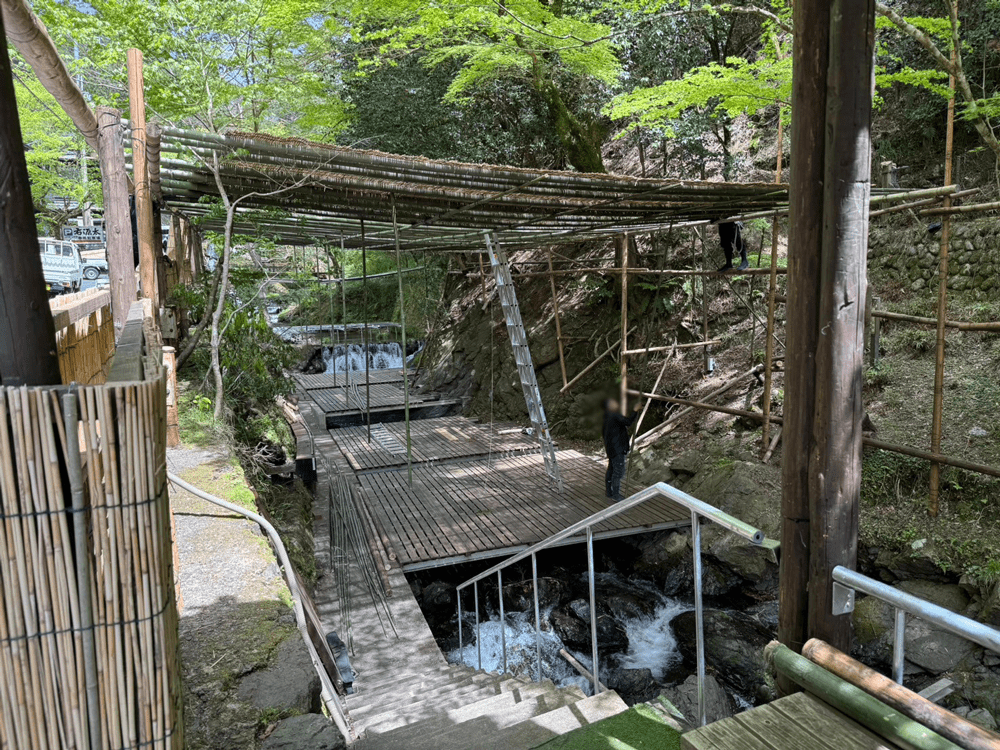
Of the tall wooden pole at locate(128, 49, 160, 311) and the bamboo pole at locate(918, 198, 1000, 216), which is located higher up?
the tall wooden pole at locate(128, 49, 160, 311)

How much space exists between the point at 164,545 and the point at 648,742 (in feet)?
6.12

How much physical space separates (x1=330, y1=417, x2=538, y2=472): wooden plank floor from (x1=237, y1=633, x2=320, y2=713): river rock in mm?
6745

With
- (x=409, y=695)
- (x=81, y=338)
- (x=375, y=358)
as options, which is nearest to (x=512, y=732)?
(x=409, y=695)

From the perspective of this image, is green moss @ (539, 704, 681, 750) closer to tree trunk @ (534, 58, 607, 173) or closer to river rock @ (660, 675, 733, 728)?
river rock @ (660, 675, 733, 728)

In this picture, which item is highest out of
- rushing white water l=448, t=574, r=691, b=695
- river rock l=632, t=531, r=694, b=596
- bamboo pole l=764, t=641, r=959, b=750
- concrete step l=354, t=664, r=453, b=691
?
bamboo pole l=764, t=641, r=959, b=750

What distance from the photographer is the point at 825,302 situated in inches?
86.1

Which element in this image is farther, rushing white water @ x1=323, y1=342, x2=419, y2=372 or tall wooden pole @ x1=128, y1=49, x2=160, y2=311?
rushing white water @ x1=323, y1=342, x2=419, y2=372

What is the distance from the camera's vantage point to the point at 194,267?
12.9 meters

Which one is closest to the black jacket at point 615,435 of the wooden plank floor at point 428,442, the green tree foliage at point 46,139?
the wooden plank floor at point 428,442

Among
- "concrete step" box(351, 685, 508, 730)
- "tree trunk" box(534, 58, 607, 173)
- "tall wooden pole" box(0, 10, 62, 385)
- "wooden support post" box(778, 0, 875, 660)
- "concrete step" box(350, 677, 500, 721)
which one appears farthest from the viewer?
"tree trunk" box(534, 58, 607, 173)

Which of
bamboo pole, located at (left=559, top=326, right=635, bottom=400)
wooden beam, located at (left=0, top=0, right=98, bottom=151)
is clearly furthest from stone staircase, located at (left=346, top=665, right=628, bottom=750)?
bamboo pole, located at (left=559, top=326, right=635, bottom=400)

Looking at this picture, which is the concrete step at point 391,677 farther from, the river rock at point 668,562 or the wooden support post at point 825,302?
the river rock at point 668,562

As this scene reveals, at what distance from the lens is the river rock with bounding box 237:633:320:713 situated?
2.60 meters

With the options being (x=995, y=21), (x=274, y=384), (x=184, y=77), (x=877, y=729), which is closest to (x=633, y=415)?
(x=274, y=384)
